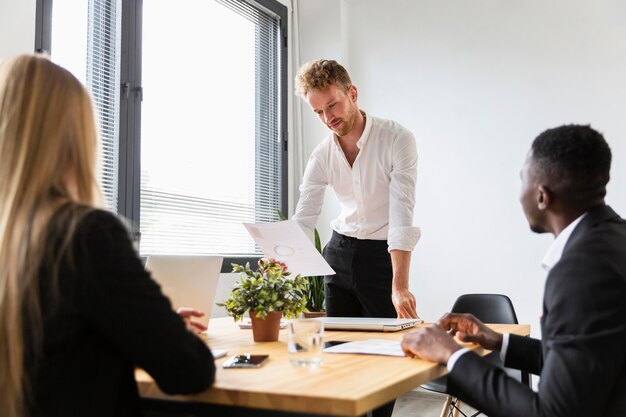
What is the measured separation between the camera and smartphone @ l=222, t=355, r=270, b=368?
1283mm

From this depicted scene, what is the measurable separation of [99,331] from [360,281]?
1.63m

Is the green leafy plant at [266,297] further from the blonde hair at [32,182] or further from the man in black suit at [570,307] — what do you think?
the blonde hair at [32,182]

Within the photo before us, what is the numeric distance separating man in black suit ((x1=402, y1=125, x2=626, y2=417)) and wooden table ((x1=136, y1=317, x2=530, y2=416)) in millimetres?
107

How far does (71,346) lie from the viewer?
39.1 inches

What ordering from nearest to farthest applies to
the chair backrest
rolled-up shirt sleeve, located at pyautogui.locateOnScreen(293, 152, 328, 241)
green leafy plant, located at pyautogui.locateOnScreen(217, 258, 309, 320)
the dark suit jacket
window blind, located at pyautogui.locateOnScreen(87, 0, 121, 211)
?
the dark suit jacket → green leafy plant, located at pyautogui.locateOnScreen(217, 258, 309, 320) → rolled-up shirt sleeve, located at pyautogui.locateOnScreen(293, 152, 328, 241) → the chair backrest → window blind, located at pyautogui.locateOnScreen(87, 0, 121, 211)

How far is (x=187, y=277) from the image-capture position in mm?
1823

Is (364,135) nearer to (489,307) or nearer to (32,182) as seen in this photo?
(489,307)

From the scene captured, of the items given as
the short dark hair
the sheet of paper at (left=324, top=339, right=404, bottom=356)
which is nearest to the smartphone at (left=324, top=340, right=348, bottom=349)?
the sheet of paper at (left=324, top=339, right=404, bottom=356)

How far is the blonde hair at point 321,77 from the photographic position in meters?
2.61

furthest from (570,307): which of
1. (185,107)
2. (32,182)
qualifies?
(185,107)

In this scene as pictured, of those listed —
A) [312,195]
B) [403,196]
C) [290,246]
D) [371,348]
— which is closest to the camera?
[371,348]

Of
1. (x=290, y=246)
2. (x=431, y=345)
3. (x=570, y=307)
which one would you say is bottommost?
(x=431, y=345)

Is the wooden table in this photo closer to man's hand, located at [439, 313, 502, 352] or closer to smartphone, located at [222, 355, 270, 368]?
smartphone, located at [222, 355, 270, 368]

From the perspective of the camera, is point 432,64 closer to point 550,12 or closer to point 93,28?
point 550,12
